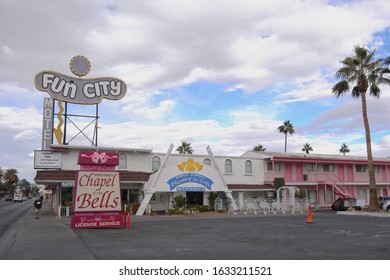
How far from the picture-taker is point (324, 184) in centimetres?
3772

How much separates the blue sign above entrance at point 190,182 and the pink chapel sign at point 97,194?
11.4 m

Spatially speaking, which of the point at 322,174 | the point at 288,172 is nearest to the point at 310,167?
the point at 322,174

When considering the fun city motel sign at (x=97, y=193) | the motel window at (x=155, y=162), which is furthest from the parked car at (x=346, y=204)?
the fun city motel sign at (x=97, y=193)

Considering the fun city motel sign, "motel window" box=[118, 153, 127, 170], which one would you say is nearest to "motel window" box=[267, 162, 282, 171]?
"motel window" box=[118, 153, 127, 170]

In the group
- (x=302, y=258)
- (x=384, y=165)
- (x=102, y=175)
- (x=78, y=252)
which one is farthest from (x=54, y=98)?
(x=384, y=165)

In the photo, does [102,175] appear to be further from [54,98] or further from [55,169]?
[54,98]

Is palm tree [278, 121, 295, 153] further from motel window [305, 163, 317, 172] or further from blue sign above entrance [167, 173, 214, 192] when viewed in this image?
blue sign above entrance [167, 173, 214, 192]

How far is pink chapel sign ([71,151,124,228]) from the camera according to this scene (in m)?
16.4

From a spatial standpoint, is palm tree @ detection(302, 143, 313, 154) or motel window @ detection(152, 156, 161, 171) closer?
motel window @ detection(152, 156, 161, 171)

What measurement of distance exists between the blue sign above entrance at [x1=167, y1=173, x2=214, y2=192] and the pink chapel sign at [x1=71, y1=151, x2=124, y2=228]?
1136 centimetres

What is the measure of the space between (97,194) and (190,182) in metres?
13.1

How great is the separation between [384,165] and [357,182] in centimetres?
495

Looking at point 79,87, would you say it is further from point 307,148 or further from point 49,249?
point 307,148

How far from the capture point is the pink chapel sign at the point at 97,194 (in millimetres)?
16422
